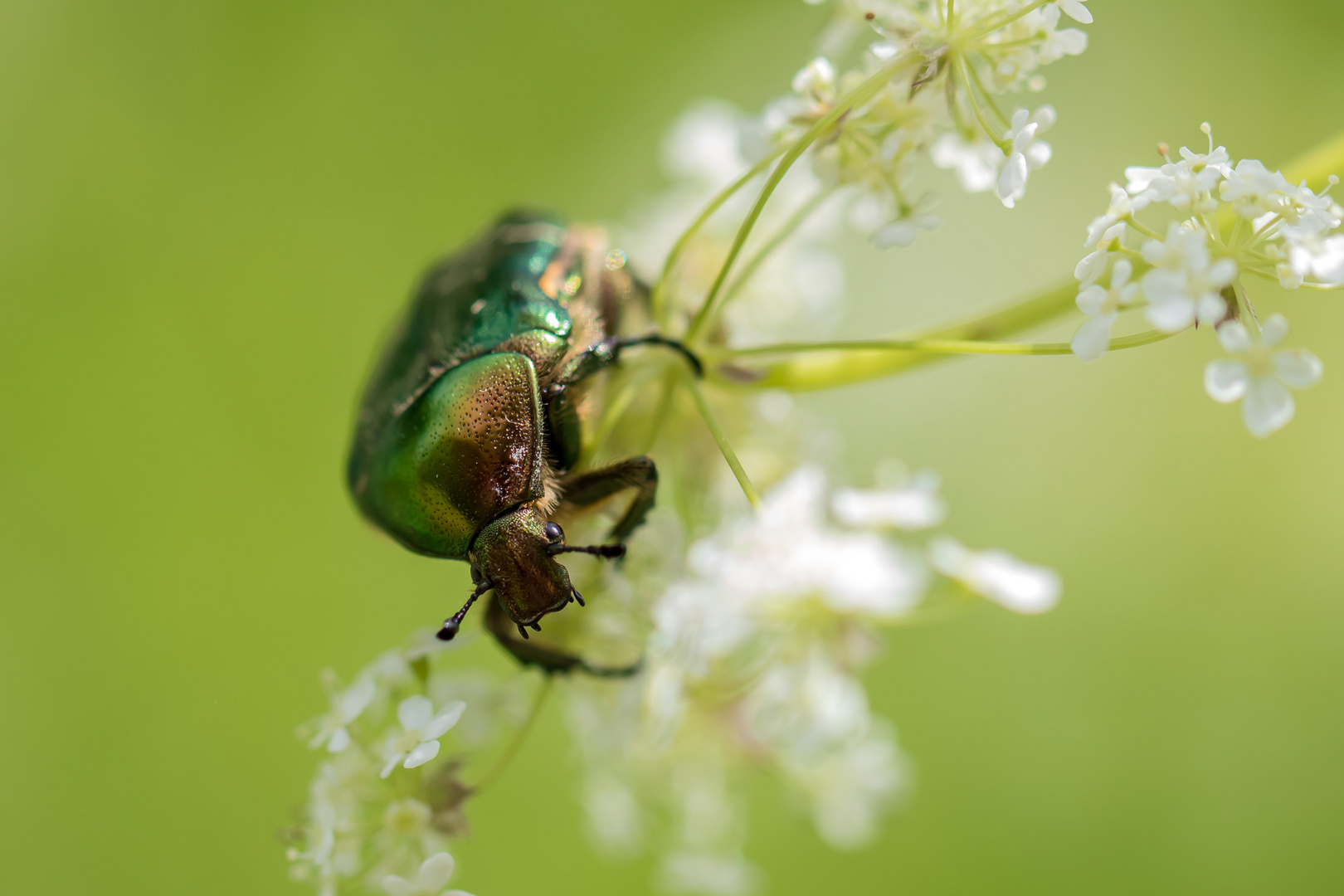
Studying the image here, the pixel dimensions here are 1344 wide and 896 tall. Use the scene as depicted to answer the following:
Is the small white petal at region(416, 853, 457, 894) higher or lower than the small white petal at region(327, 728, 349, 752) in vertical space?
lower

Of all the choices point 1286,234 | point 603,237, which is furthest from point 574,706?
point 1286,234

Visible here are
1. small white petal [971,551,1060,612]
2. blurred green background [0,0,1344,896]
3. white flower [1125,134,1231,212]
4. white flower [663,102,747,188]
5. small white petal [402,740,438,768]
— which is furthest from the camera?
blurred green background [0,0,1344,896]

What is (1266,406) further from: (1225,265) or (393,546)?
(393,546)

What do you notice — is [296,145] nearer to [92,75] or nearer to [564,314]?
[92,75]

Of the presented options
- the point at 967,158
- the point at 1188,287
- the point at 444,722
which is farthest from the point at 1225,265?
the point at 444,722

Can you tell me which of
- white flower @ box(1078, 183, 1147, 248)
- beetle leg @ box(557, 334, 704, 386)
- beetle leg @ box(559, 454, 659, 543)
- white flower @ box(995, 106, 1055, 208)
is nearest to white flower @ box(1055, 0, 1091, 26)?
white flower @ box(995, 106, 1055, 208)

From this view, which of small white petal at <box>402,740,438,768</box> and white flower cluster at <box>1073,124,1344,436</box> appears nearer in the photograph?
white flower cluster at <box>1073,124,1344,436</box>

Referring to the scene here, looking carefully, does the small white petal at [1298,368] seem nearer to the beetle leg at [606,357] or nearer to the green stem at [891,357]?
the green stem at [891,357]

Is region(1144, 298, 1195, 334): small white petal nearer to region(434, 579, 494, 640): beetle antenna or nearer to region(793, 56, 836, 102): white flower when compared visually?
region(793, 56, 836, 102): white flower
